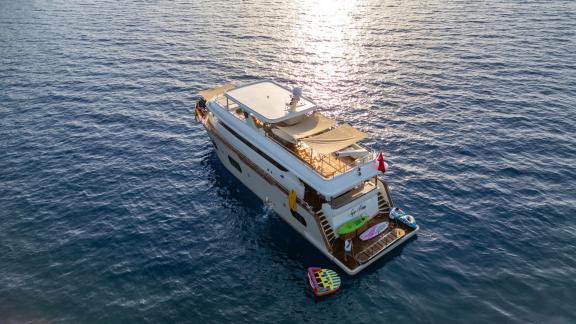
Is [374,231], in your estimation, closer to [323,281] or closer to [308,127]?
[323,281]

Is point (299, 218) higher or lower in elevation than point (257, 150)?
lower

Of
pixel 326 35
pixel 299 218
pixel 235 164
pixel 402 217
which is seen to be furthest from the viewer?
pixel 326 35

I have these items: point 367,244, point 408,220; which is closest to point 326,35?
point 408,220

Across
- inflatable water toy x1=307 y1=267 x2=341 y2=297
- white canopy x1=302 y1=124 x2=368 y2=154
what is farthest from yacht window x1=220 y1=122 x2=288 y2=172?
inflatable water toy x1=307 y1=267 x2=341 y2=297

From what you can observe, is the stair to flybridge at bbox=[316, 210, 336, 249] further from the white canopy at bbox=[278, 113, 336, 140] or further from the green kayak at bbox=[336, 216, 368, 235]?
the white canopy at bbox=[278, 113, 336, 140]

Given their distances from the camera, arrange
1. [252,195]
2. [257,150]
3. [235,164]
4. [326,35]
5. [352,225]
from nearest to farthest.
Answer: [352,225], [257,150], [252,195], [235,164], [326,35]

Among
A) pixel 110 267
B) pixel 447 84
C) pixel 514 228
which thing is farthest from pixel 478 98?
pixel 110 267

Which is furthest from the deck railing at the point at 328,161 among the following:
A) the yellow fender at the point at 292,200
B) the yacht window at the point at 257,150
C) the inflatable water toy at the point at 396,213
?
the inflatable water toy at the point at 396,213

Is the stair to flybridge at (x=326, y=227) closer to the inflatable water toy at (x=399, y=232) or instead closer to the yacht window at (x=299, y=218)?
the yacht window at (x=299, y=218)
